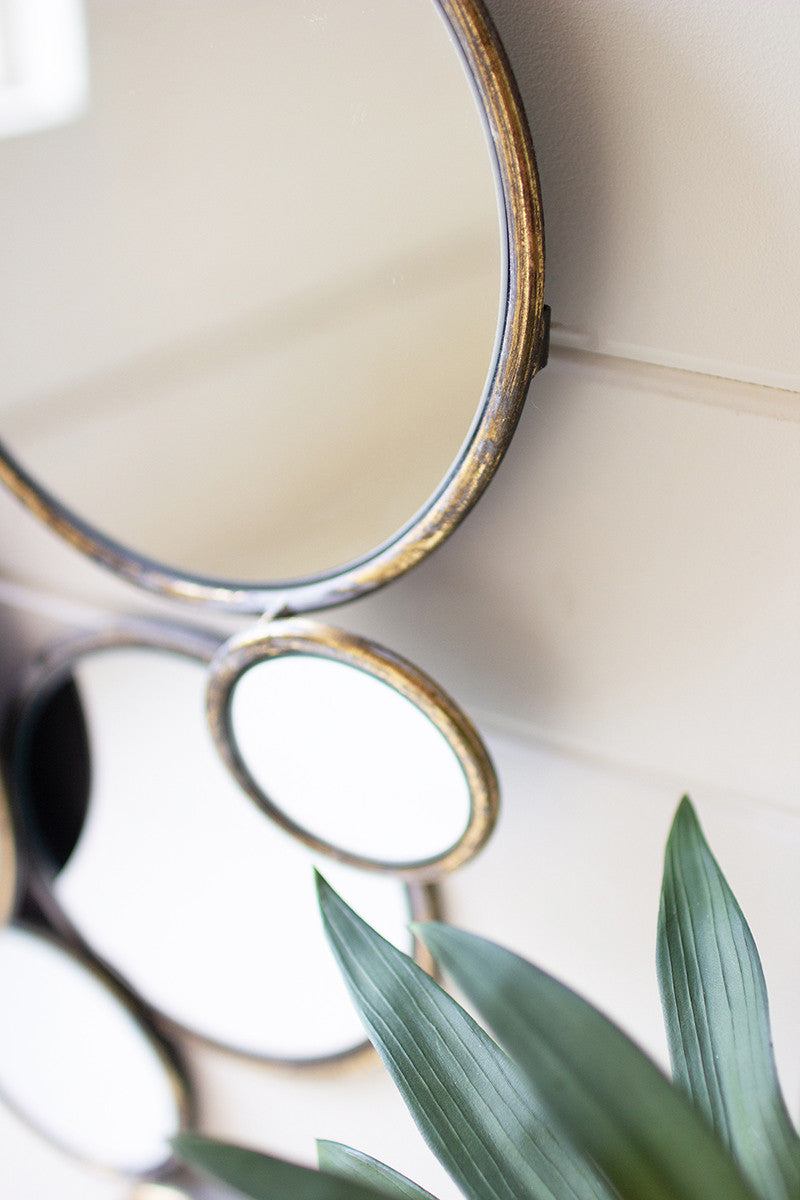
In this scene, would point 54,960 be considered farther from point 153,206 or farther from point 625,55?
point 625,55

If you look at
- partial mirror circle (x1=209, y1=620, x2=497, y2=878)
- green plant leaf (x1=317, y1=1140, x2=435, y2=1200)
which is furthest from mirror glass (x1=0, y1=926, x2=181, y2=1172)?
green plant leaf (x1=317, y1=1140, x2=435, y2=1200)

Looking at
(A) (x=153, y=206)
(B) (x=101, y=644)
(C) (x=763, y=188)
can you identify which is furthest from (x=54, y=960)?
(C) (x=763, y=188)

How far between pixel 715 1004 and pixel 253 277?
34 cm

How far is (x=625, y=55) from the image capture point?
37 centimetres

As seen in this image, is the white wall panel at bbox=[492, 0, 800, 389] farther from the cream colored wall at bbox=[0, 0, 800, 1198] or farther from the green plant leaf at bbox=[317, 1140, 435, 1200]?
the green plant leaf at bbox=[317, 1140, 435, 1200]

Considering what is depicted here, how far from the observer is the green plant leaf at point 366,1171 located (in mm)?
327

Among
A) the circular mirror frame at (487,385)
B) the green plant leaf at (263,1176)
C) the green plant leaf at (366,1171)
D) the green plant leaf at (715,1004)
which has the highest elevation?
the circular mirror frame at (487,385)

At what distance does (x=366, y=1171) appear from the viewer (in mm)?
336

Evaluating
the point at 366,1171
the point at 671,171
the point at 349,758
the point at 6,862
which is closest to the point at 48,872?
the point at 6,862

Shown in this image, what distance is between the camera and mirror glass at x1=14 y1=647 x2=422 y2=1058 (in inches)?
24.3

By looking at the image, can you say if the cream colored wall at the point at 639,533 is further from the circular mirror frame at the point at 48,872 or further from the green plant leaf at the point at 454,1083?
the green plant leaf at the point at 454,1083

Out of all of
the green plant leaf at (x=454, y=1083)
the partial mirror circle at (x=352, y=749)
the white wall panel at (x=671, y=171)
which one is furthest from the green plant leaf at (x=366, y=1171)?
the white wall panel at (x=671, y=171)

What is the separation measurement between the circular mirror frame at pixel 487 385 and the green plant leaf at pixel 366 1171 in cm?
23

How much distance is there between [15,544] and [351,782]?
28 centimetres
